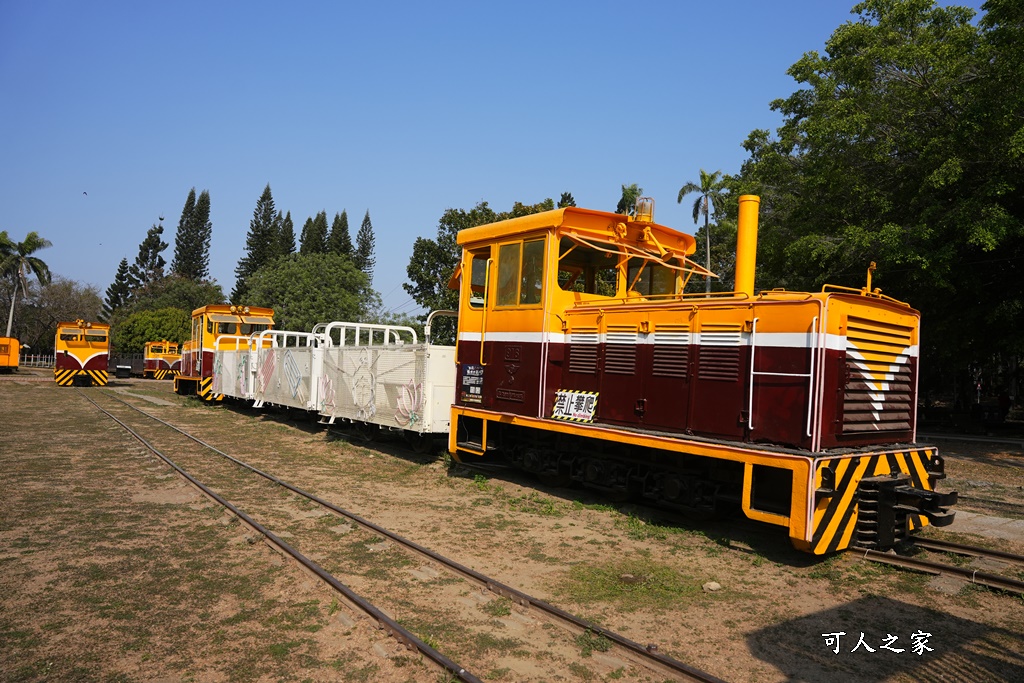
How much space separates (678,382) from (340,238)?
7642 centimetres

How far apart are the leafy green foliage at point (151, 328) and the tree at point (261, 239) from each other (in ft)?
41.3

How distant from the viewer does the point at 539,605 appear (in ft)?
17.0

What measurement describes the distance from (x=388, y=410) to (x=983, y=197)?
43.3 ft

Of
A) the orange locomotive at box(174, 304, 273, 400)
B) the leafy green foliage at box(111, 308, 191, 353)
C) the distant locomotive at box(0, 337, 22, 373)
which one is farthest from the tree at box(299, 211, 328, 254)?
the orange locomotive at box(174, 304, 273, 400)

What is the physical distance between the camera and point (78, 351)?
32312mm

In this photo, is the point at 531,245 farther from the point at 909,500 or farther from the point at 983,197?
the point at 983,197

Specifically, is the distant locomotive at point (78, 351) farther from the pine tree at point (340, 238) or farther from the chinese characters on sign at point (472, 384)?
the pine tree at point (340, 238)

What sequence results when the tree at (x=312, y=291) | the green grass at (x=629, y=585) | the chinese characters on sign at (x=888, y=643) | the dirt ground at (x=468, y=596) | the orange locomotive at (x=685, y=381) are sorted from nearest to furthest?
1. the dirt ground at (x=468, y=596)
2. the chinese characters on sign at (x=888, y=643)
3. the green grass at (x=629, y=585)
4. the orange locomotive at (x=685, y=381)
5. the tree at (x=312, y=291)

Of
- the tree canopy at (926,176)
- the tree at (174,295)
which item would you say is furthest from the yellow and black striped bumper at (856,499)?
the tree at (174,295)

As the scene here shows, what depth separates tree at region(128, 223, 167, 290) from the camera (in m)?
84.6

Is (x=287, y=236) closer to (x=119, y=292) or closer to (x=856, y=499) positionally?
(x=119, y=292)

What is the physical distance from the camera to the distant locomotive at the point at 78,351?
105 feet

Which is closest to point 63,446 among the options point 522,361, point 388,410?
point 388,410

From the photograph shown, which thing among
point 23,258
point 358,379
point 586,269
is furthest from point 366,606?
point 23,258
